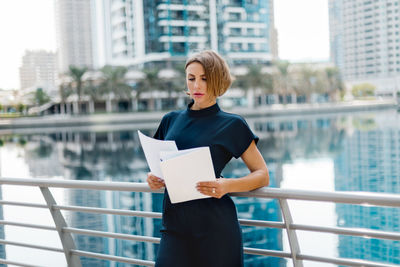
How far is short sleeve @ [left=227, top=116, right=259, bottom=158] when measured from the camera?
1.47 meters

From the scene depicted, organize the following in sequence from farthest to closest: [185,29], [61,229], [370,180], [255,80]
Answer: [185,29], [255,80], [370,180], [61,229]

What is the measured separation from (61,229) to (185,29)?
55.5 meters

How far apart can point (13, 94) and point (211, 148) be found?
57.5 meters

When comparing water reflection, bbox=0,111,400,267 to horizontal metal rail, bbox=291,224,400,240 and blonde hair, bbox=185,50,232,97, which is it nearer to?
horizontal metal rail, bbox=291,224,400,240

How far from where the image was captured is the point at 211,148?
1454 mm

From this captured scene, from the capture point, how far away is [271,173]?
15531 millimetres

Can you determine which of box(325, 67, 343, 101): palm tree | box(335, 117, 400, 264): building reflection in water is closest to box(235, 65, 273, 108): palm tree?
box(325, 67, 343, 101): palm tree

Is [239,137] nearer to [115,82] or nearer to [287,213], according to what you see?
[287,213]

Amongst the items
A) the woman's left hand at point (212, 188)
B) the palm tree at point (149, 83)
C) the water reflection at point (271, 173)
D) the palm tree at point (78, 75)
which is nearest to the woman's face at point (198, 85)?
the woman's left hand at point (212, 188)

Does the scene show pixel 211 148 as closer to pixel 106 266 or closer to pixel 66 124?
pixel 106 266

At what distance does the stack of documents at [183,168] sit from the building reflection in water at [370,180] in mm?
6302

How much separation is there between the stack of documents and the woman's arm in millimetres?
24

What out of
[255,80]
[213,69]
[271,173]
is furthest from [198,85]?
[255,80]

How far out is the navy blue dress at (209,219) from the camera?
4.77 ft
